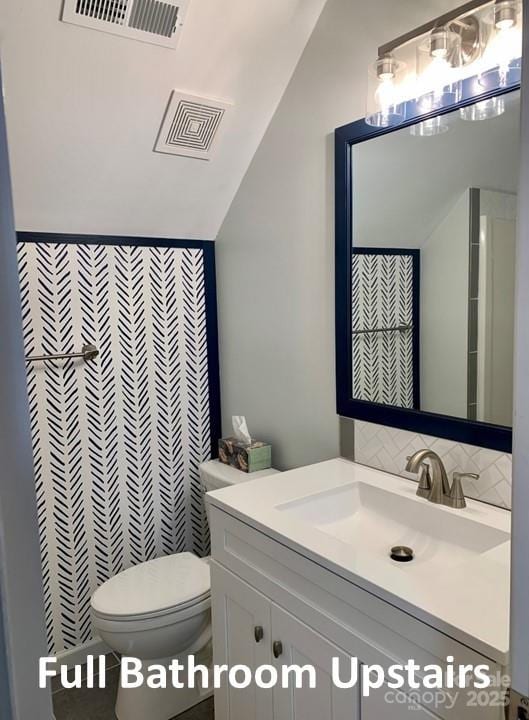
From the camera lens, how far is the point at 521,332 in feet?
1.88

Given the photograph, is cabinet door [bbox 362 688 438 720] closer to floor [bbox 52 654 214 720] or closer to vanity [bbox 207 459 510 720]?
vanity [bbox 207 459 510 720]

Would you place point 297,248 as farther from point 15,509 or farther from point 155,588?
point 15,509

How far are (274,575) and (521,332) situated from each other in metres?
1.06

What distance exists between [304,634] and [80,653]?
1387mm

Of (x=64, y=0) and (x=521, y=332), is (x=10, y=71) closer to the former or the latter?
(x=64, y=0)

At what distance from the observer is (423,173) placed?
162 cm

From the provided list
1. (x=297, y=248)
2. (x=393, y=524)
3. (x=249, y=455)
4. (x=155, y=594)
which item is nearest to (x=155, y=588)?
(x=155, y=594)

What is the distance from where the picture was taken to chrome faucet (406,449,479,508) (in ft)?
4.77

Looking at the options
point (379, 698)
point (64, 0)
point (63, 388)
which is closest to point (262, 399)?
point (63, 388)

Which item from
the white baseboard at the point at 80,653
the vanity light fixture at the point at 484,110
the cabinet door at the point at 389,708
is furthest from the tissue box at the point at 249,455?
the vanity light fixture at the point at 484,110

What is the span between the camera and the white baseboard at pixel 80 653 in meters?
2.24

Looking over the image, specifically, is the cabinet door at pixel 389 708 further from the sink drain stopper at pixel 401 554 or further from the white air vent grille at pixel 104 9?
the white air vent grille at pixel 104 9

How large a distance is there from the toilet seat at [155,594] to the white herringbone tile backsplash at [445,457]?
752 mm

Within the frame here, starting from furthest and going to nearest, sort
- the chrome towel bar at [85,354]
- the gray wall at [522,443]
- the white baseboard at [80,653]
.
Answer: the white baseboard at [80,653] < the chrome towel bar at [85,354] < the gray wall at [522,443]
